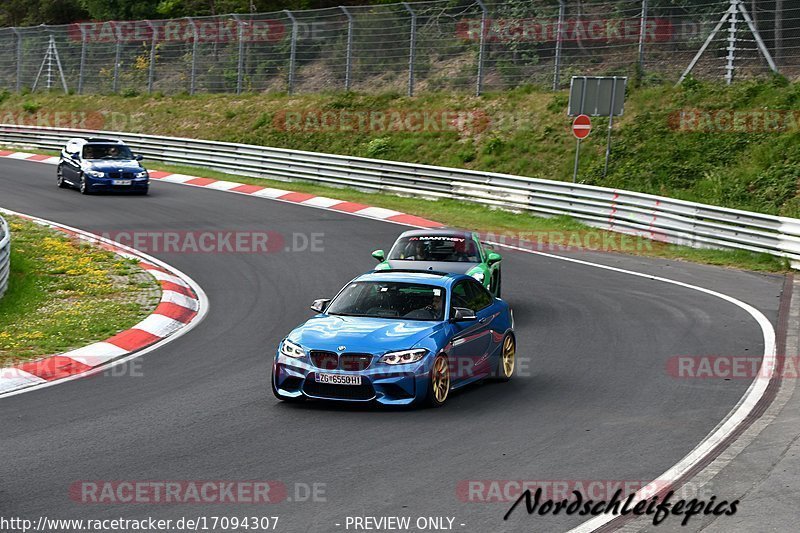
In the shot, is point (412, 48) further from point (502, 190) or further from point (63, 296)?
point (63, 296)

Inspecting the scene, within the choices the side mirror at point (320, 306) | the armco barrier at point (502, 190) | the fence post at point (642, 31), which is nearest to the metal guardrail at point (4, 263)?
the side mirror at point (320, 306)

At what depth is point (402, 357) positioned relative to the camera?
1100cm

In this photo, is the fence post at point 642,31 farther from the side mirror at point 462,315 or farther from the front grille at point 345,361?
the front grille at point 345,361

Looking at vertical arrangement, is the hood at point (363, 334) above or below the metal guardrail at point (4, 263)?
above

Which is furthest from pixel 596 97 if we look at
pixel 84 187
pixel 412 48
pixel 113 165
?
pixel 84 187

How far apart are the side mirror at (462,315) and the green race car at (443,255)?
14.4 ft

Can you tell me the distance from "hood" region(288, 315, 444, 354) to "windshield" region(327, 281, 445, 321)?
0.23m

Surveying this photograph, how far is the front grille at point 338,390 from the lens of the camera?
36.0 ft

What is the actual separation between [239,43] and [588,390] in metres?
30.5

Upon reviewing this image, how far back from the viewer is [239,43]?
40.2m

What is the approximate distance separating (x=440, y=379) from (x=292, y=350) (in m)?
1.51

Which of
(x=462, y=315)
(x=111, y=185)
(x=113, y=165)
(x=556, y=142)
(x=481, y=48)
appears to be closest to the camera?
(x=462, y=315)

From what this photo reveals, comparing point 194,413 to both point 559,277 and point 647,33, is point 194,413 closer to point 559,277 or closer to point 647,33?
point 559,277

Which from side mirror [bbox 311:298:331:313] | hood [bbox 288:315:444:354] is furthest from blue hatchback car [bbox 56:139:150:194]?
hood [bbox 288:315:444:354]
